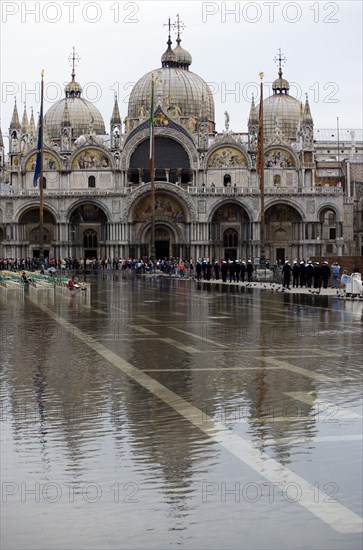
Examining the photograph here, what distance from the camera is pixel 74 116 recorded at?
106312 mm

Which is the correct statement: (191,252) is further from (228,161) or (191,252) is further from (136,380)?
(136,380)

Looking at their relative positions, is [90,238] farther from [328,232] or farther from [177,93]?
[328,232]

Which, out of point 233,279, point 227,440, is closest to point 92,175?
point 233,279

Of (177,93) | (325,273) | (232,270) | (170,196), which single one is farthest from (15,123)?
(325,273)

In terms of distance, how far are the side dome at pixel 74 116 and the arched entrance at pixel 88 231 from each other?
13.8 meters

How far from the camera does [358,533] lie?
7352mm

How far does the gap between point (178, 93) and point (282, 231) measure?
59.3 feet

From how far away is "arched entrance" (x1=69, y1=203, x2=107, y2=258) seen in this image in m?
92.2

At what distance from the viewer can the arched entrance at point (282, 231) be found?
9088cm

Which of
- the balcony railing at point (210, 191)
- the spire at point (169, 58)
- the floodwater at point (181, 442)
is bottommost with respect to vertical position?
the floodwater at point (181, 442)

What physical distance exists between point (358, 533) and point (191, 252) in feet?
271

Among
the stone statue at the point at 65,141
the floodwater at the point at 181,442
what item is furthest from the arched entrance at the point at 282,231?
the floodwater at the point at 181,442

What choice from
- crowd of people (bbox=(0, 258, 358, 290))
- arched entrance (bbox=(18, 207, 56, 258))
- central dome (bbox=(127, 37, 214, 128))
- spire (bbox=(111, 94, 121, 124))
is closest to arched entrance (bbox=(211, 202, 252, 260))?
crowd of people (bbox=(0, 258, 358, 290))

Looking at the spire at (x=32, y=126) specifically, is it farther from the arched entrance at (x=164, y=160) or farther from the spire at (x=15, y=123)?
the arched entrance at (x=164, y=160)
